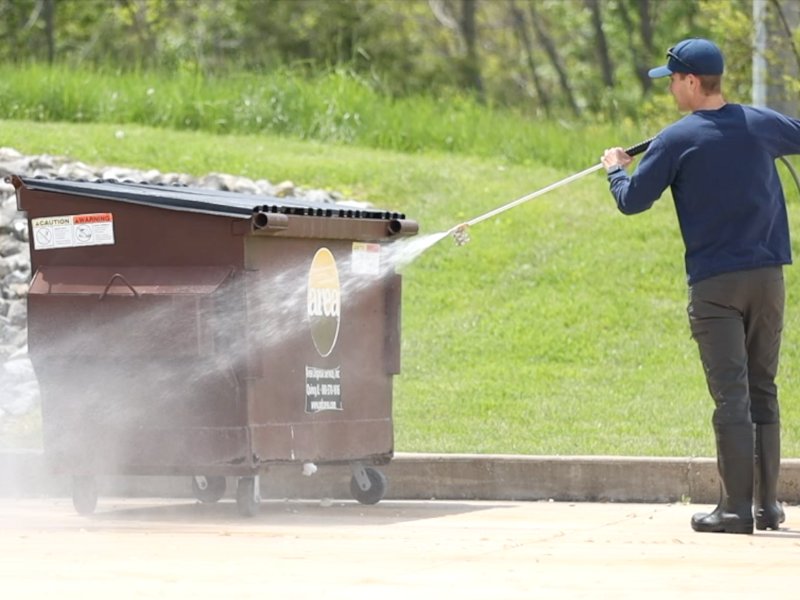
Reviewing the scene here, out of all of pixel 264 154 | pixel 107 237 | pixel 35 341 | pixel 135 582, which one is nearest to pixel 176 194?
pixel 107 237

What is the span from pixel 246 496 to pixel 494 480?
→ 1.57 meters

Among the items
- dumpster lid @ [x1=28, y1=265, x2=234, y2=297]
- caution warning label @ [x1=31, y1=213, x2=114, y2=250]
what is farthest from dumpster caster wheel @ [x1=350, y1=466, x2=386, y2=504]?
caution warning label @ [x1=31, y1=213, x2=114, y2=250]

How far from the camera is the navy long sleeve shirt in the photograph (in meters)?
7.16

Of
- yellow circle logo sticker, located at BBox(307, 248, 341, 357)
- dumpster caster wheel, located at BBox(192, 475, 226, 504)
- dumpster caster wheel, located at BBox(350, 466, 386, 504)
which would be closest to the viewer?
yellow circle logo sticker, located at BBox(307, 248, 341, 357)

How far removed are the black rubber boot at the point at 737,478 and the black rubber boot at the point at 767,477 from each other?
16 cm

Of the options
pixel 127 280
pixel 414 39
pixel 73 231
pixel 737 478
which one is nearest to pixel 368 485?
pixel 127 280

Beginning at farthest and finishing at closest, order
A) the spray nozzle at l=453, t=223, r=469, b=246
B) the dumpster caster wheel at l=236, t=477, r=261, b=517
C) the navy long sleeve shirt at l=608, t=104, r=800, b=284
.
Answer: the spray nozzle at l=453, t=223, r=469, b=246
the dumpster caster wheel at l=236, t=477, r=261, b=517
the navy long sleeve shirt at l=608, t=104, r=800, b=284

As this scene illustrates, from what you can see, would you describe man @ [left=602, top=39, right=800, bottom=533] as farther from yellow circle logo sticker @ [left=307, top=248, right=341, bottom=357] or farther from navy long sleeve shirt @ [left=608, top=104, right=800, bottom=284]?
yellow circle logo sticker @ [left=307, top=248, right=341, bottom=357]

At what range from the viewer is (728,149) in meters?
7.18

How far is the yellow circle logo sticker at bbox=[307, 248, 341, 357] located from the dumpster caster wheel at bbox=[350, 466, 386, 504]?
703mm

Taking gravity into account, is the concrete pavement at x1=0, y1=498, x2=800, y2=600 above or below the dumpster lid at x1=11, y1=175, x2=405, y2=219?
below

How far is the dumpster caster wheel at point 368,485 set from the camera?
859 cm

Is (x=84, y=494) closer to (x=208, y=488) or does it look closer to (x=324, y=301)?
(x=208, y=488)

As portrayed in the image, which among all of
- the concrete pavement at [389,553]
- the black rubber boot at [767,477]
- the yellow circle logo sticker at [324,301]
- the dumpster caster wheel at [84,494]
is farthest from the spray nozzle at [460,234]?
the dumpster caster wheel at [84,494]
